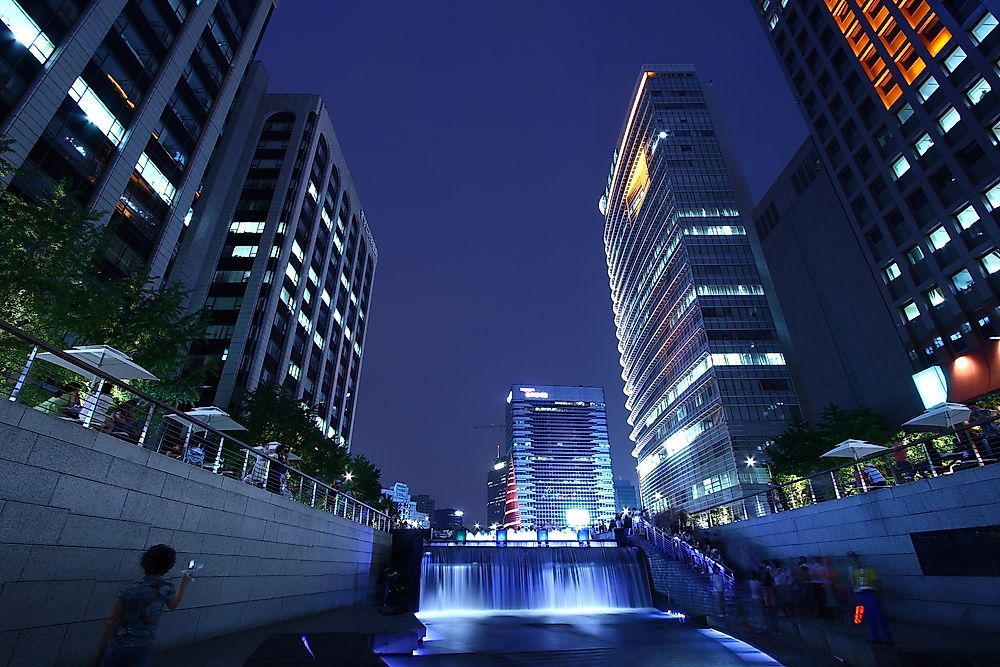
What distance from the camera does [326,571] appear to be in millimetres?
18797

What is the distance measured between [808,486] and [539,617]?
1378 cm

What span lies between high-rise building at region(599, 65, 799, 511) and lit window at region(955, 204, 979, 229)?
37383 mm

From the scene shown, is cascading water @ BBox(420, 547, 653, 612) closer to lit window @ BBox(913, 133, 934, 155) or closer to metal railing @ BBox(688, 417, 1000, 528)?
metal railing @ BBox(688, 417, 1000, 528)

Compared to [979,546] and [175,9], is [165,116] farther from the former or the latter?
[979,546]

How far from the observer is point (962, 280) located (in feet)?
128

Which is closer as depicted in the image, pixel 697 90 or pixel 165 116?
pixel 165 116

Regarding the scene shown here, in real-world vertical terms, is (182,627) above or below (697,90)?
below

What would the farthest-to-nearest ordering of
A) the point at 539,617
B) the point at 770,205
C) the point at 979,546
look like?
the point at 770,205 < the point at 539,617 < the point at 979,546

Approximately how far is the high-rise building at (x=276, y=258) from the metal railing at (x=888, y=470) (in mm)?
44208

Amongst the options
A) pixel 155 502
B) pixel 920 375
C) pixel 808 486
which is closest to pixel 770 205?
→ pixel 920 375

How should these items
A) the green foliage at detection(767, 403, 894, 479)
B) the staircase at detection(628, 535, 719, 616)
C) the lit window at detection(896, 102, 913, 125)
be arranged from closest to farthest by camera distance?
the staircase at detection(628, 535, 719, 616) → the green foliage at detection(767, 403, 894, 479) → the lit window at detection(896, 102, 913, 125)

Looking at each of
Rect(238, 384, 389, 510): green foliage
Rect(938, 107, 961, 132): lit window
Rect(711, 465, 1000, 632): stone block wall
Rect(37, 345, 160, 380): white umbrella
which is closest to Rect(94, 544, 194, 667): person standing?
Rect(37, 345, 160, 380): white umbrella

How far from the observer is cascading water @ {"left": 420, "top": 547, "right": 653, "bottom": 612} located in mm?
27125

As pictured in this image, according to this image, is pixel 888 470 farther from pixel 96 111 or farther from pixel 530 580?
pixel 96 111
